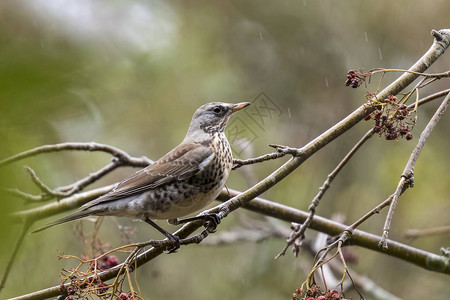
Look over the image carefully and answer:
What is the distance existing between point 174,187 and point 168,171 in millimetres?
141

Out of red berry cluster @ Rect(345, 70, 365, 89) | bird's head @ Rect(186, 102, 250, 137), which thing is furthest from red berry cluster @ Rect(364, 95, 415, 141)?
bird's head @ Rect(186, 102, 250, 137)

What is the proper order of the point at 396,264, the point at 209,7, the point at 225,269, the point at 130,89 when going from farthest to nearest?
the point at 209,7 → the point at 130,89 → the point at 225,269 → the point at 396,264

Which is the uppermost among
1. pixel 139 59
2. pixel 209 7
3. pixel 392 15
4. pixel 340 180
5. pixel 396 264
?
pixel 209 7

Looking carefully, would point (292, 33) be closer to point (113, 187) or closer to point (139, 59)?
point (139, 59)

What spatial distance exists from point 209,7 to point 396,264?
153 inches

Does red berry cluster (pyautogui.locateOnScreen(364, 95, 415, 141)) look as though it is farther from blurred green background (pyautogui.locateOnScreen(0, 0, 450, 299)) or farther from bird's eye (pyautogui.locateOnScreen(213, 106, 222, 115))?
blurred green background (pyautogui.locateOnScreen(0, 0, 450, 299))

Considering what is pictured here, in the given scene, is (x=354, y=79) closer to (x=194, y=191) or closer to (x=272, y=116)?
(x=194, y=191)

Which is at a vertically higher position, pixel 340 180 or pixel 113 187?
pixel 340 180

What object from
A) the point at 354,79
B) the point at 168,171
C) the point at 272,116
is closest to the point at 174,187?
the point at 168,171

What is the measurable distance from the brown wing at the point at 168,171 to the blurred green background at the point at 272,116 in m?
1.07

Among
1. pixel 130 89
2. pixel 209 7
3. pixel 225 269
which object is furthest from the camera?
pixel 209 7

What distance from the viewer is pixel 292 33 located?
22.8 ft

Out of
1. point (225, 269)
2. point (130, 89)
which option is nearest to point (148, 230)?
point (225, 269)

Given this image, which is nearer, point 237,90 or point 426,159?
point 426,159
